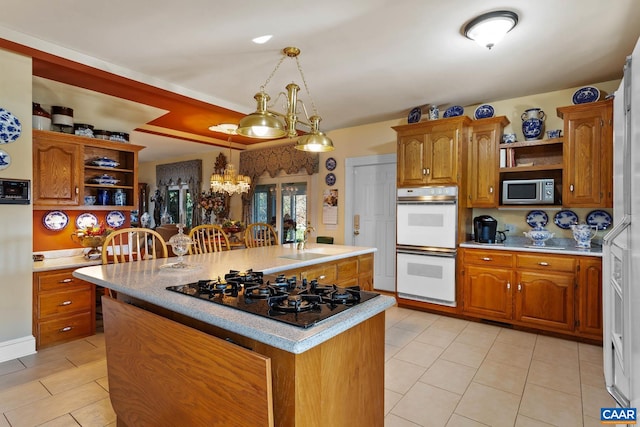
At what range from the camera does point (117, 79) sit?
3070 mm

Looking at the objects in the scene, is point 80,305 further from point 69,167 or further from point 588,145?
point 588,145

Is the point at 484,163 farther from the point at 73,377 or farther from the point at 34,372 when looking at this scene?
the point at 34,372

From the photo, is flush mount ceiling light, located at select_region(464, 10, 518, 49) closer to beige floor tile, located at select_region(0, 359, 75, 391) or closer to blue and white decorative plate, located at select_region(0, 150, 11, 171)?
blue and white decorative plate, located at select_region(0, 150, 11, 171)

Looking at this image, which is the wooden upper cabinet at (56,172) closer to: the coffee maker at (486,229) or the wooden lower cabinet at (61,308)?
the wooden lower cabinet at (61,308)

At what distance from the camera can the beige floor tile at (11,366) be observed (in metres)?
2.50

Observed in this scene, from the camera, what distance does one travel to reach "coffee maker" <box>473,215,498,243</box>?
3727mm

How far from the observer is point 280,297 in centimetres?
131

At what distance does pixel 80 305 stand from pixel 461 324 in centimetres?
390

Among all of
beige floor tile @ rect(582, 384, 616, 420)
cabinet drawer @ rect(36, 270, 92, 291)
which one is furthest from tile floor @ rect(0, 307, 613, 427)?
cabinet drawer @ rect(36, 270, 92, 291)

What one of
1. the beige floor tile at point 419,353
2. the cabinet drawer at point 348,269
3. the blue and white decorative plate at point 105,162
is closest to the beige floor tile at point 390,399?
the beige floor tile at point 419,353

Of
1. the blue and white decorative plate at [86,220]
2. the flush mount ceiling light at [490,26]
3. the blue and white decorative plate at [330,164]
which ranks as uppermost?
the flush mount ceiling light at [490,26]

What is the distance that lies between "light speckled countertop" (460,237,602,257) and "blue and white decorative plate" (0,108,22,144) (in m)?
4.32

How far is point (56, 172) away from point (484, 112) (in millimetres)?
4744

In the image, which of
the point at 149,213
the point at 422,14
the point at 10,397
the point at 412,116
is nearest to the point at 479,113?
the point at 412,116
